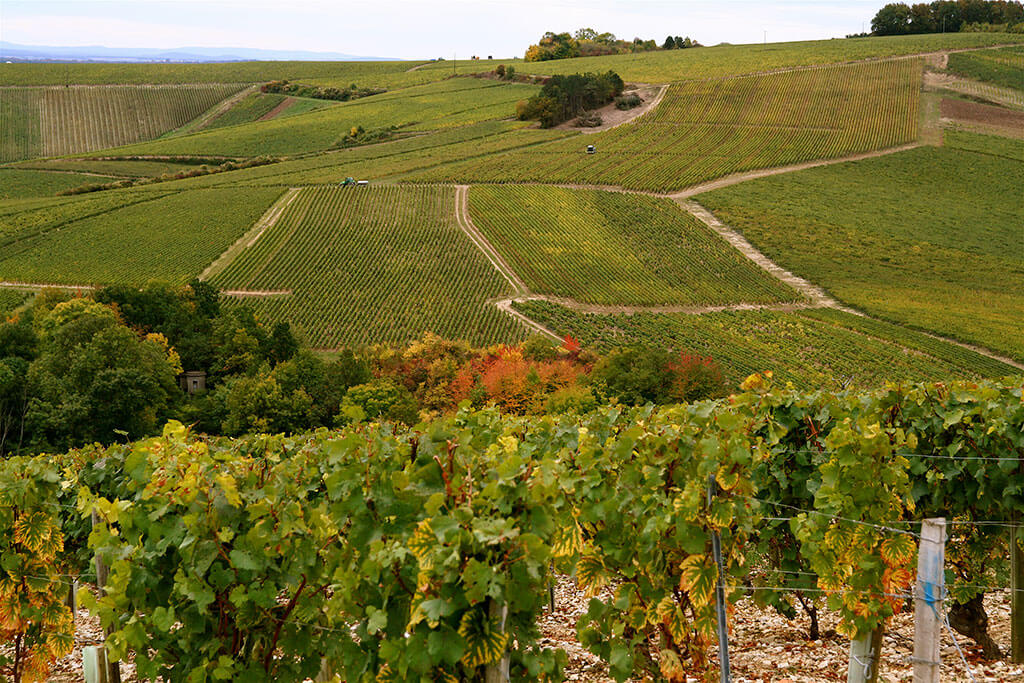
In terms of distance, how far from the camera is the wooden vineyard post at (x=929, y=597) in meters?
5.26

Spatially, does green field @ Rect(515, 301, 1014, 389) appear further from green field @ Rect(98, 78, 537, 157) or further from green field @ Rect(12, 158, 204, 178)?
green field @ Rect(12, 158, 204, 178)

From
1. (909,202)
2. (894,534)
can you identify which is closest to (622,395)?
(894,534)

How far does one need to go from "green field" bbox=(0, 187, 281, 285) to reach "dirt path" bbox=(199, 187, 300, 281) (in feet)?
1.83

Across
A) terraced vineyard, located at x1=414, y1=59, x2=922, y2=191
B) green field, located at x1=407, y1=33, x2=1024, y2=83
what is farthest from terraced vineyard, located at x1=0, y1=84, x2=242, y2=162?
terraced vineyard, located at x1=414, y1=59, x2=922, y2=191

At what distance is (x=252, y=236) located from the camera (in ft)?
235

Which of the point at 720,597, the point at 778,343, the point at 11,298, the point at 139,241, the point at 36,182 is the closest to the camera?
the point at 720,597

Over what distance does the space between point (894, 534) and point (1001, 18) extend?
16692cm

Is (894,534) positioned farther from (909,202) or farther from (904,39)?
(904,39)

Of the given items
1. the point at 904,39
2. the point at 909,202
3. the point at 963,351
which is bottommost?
the point at 963,351

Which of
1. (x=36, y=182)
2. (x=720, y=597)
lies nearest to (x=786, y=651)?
(x=720, y=597)

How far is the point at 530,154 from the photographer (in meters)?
94.7

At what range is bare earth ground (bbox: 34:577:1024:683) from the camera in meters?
7.67

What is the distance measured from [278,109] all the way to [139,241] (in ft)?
248

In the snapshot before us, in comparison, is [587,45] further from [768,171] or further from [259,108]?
[768,171]
